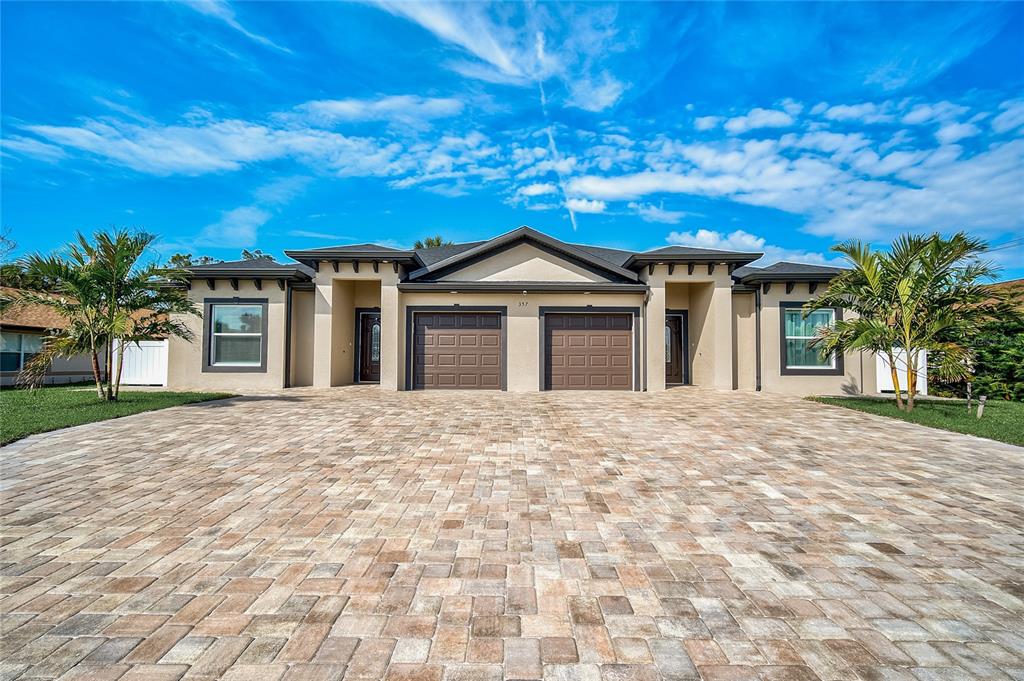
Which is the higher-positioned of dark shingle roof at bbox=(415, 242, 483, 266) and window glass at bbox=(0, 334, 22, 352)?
dark shingle roof at bbox=(415, 242, 483, 266)

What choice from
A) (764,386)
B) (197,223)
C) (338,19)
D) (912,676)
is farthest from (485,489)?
(197,223)

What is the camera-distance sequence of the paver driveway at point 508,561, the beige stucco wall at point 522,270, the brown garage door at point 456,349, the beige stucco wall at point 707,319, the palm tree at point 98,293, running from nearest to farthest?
the paver driveway at point 508,561, the palm tree at point 98,293, the beige stucco wall at point 707,319, the brown garage door at point 456,349, the beige stucco wall at point 522,270

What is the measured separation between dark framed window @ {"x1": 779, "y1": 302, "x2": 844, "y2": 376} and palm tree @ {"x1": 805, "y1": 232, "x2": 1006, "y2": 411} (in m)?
3.10

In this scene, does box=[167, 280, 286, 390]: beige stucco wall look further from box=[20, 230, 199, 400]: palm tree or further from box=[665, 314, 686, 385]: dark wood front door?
box=[665, 314, 686, 385]: dark wood front door

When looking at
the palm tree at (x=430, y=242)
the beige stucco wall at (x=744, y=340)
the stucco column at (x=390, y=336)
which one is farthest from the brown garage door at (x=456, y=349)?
the palm tree at (x=430, y=242)

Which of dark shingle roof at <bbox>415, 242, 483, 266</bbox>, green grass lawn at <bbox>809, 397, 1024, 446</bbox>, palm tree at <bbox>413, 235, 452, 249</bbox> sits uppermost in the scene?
palm tree at <bbox>413, 235, 452, 249</bbox>

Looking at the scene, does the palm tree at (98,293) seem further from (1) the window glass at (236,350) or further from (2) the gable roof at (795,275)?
(2) the gable roof at (795,275)

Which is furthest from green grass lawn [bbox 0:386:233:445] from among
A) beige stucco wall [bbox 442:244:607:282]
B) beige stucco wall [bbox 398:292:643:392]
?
beige stucco wall [bbox 442:244:607:282]

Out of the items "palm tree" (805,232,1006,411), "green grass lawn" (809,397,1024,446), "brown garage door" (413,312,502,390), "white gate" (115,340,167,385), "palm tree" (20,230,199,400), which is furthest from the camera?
"white gate" (115,340,167,385)

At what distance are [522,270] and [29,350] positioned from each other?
17.6 m

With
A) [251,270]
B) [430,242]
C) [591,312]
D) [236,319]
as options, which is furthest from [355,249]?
[430,242]

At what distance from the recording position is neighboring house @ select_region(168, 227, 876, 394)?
13.0 meters

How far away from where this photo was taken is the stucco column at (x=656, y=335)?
1291cm

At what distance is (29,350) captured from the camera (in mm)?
15344
